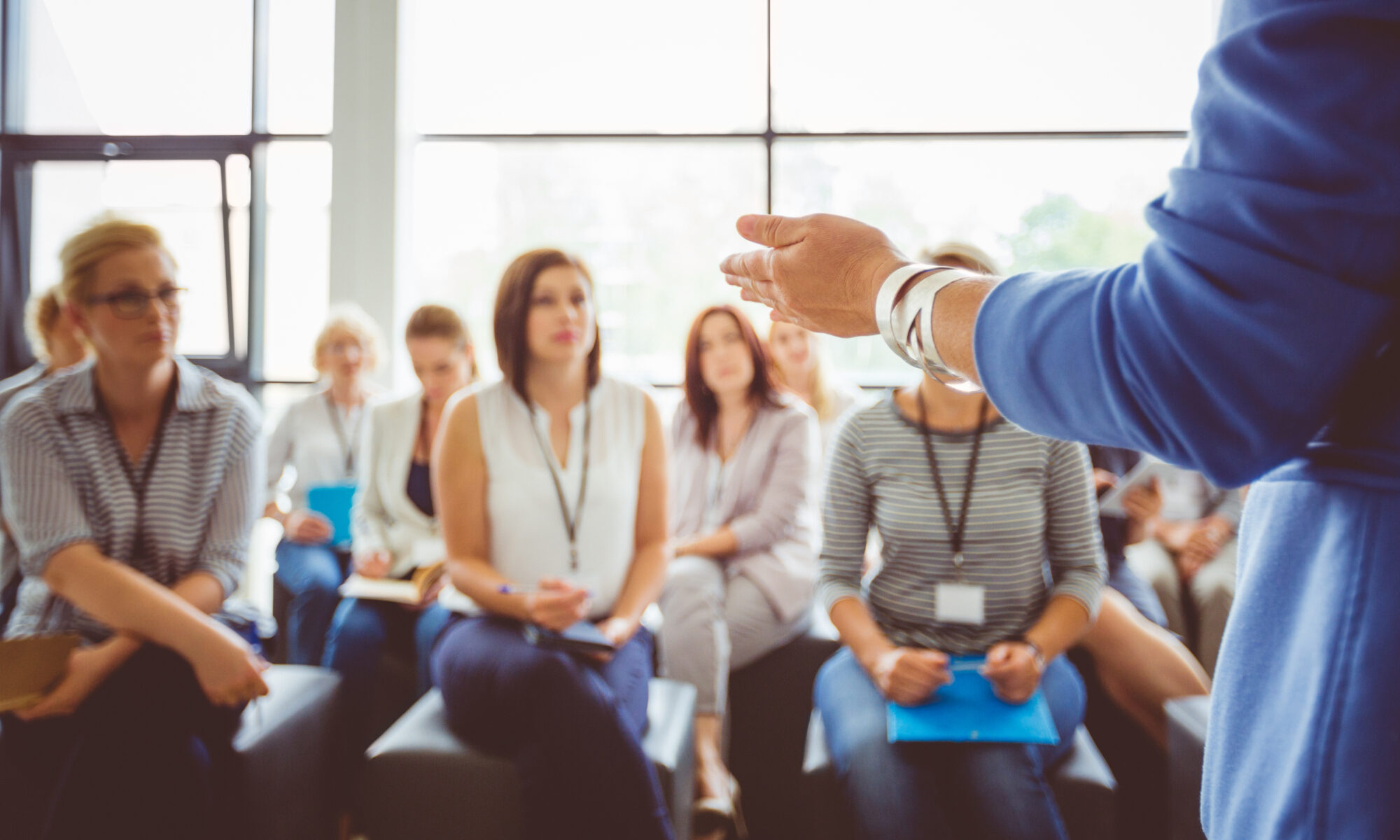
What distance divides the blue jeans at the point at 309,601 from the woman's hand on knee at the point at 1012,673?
246cm

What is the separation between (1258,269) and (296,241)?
537cm

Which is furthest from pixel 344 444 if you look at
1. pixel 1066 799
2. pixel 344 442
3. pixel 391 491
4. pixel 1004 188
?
pixel 1004 188

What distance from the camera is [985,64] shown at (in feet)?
15.0

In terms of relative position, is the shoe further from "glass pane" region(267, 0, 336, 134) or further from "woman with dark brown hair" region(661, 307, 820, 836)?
"glass pane" region(267, 0, 336, 134)

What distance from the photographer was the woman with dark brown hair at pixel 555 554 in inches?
69.6

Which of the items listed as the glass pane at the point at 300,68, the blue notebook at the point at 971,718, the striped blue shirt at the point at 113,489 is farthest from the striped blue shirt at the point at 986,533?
the glass pane at the point at 300,68

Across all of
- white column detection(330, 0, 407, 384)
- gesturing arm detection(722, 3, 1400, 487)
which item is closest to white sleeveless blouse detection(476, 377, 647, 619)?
gesturing arm detection(722, 3, 1400, 487)

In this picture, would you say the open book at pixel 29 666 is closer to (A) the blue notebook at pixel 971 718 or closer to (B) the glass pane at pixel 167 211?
(A) the blue notebook at pixel 971 718

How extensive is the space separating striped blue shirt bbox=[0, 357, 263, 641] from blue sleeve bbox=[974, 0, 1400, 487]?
2.15 m

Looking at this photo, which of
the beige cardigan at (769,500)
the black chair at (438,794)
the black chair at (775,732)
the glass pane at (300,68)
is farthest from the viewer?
the glass pane at (300,68)

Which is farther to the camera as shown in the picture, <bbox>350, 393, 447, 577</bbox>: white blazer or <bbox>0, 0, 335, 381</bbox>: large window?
<bbox>0, 0, 335, 381</bbox>: large window

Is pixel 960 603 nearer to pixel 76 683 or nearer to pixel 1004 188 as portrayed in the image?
pixel 76 683

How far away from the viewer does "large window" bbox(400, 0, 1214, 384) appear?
4.58m

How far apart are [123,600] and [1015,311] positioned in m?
2.08
